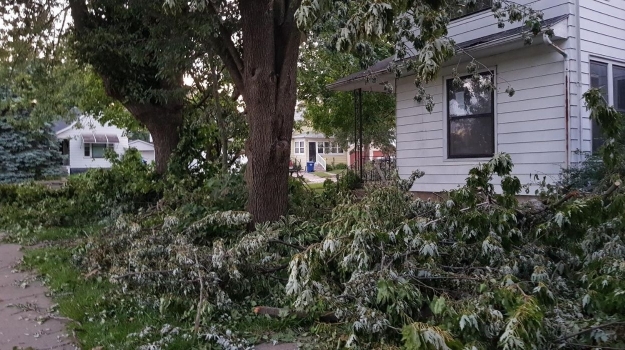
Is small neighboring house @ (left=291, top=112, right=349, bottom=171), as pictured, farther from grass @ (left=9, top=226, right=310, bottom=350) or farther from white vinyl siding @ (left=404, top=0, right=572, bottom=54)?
grass @ (left=9, top=226, right=310, bottom=350)

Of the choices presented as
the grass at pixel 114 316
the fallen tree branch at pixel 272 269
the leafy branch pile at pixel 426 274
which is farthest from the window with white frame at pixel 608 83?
the grass at pixel 114 316

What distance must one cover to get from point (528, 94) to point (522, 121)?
422mm

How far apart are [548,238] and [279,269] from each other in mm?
2344

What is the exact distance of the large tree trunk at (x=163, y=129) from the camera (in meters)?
10.9

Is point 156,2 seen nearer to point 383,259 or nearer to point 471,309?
point 383,259

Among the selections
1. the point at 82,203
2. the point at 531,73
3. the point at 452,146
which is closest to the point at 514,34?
the point at 531,73

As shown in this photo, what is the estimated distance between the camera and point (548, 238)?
4.05 metres

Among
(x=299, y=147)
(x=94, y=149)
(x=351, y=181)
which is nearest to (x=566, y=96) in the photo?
(x=351, y=181)

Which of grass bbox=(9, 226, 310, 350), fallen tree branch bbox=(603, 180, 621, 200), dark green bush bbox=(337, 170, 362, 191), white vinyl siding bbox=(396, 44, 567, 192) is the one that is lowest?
grass bbox=(9, 226, 310, 350)

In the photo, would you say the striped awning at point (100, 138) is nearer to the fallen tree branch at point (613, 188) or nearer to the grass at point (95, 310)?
the grass at point (95, 310)

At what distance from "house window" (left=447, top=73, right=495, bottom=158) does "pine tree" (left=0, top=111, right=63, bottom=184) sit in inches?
879

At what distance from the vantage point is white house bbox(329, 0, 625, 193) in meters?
7.43

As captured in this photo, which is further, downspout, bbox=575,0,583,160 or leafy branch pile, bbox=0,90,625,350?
downspout, bbox=575,0,583,160

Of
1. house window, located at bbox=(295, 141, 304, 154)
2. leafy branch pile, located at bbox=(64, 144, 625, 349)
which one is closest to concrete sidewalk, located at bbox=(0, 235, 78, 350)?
leafy branch pile, located at bbox=(64, 144, 625, 349)
